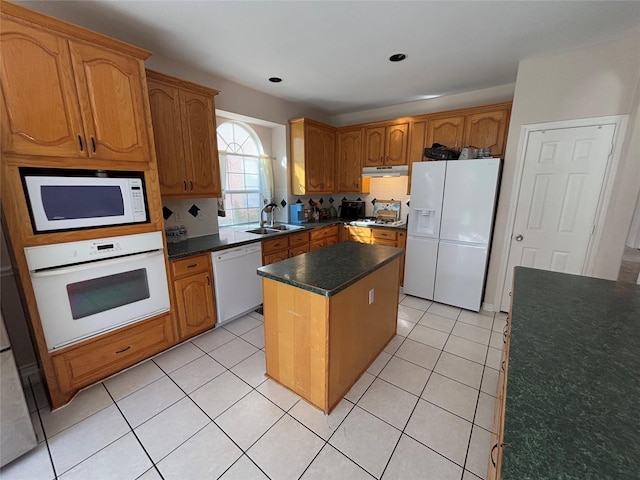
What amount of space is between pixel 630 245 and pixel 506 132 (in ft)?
5.07

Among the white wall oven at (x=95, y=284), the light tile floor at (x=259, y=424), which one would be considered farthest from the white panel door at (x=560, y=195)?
the white wall oven at (x=95, y=284)

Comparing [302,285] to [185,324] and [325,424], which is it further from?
[185,324]

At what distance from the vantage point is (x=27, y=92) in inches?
56.6

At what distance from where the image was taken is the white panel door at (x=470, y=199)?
2.71 meters

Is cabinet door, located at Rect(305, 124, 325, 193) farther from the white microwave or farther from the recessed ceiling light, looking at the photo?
the white microwave

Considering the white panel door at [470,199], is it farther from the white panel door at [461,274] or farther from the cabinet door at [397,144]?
the cabinet door at [397,144]

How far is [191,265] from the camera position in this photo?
2309mm

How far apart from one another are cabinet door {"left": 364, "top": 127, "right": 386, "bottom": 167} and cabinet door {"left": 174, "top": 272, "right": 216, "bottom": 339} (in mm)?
2808

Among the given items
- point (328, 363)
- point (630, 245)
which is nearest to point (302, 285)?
point (328, 363)

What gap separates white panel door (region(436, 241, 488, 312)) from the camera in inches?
114

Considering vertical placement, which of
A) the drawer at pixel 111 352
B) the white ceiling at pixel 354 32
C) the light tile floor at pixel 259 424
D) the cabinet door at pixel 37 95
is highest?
the white ceiling at pixel 354 32

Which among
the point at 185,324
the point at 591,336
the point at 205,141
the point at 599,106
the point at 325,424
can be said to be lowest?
the point at 325,424

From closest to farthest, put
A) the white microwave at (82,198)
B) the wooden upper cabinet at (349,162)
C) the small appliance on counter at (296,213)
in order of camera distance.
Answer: the white microwave at (82,198) → the small appliance on counter at (296,213) → the wooden upper cabinet at (349,162)

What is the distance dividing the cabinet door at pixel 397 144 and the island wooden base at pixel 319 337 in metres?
2.21
